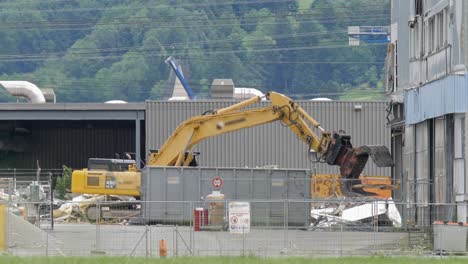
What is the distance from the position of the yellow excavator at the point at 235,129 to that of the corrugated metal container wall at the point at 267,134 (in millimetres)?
15042

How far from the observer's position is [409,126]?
4841cm

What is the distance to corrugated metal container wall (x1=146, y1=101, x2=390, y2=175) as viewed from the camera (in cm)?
7062

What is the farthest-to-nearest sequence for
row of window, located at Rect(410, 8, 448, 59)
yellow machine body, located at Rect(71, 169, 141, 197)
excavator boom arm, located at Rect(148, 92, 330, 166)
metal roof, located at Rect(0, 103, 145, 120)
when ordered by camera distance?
1. metal roof, located at Rect(0, 103, 145, 120)
2. yellow machine body, located at Rect(71, 169, 141, 197)
3. excavator boom arm, located at Rect(148, 92, 330, 166)
4. row of window, located at Rect(410, 8, 448, 59)

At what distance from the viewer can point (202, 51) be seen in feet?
626

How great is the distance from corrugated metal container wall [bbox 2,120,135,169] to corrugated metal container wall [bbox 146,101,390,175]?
11.7 m

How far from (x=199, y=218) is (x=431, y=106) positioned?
7.97 metres

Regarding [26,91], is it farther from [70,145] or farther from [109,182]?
[109,182]

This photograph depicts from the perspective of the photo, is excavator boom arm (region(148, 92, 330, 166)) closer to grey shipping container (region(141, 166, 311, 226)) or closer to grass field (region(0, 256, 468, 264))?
grey shipping container (region(141, 166, 311, 226))

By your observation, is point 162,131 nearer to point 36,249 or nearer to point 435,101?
point 435,101

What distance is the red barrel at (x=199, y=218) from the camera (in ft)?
134

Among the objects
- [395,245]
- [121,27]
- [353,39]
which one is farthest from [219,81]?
[121,27]

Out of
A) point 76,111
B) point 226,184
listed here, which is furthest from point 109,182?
point 76,111

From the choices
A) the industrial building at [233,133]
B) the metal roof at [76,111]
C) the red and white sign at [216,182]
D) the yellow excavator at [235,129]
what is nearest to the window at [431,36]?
the yellow excavator at [235,129]

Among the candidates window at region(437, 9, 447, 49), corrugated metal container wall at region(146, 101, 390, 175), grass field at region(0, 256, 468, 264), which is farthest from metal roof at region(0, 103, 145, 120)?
grass field at region(0, 256, 468, 264)
